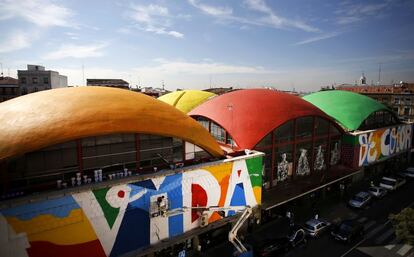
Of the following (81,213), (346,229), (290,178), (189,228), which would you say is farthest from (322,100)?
(81,213)

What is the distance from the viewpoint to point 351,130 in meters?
40.6

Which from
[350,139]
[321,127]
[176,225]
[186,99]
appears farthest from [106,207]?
[186,99]

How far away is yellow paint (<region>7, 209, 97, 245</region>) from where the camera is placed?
15.2 meters

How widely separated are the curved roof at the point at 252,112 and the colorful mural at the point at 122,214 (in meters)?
4.24

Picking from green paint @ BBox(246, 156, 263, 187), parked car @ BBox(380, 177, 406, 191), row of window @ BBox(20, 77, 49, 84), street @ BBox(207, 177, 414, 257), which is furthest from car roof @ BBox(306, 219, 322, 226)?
row of window @ BBox(20, 77, 49, 84)

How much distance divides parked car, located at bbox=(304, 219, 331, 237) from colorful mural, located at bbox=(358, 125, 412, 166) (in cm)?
1499

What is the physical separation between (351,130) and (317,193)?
1194 cm

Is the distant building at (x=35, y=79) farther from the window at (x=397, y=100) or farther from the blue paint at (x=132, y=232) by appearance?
the window at (x=397, y=100)

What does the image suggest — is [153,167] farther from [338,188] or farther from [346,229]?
[338,188]

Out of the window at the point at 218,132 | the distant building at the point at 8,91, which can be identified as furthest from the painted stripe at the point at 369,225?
the distant building at the point at 8,91

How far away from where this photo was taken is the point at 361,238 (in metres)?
A: 27.8

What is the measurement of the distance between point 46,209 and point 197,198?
35.9 ft

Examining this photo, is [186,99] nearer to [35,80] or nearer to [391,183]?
[391,183]

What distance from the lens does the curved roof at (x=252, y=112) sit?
29594 millimetres
